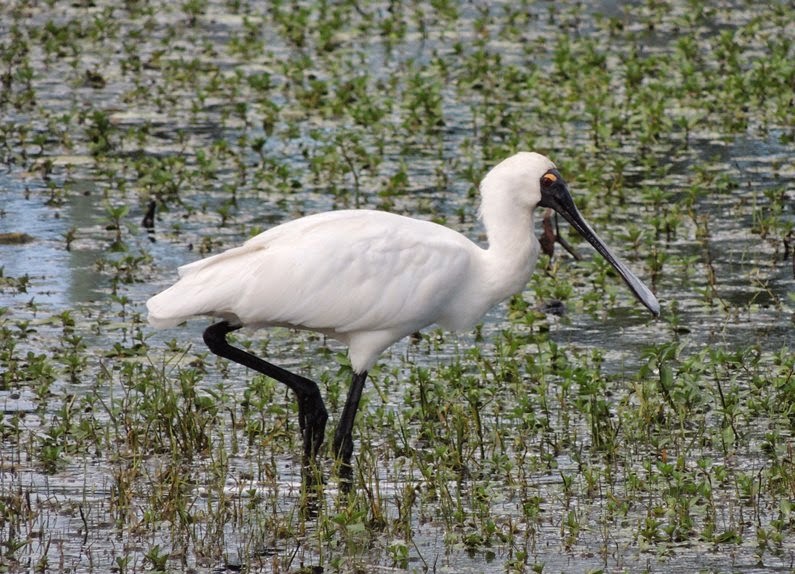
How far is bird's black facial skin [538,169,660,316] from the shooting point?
7.07m

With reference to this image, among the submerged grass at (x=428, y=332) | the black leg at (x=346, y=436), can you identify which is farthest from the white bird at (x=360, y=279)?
the submerged grass at (x=428, y=332)

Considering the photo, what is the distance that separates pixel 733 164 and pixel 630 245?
2.12 m

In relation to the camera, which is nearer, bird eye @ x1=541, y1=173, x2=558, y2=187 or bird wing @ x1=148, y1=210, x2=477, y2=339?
bird wing @ x1=148, y1=210, x2=477, y2=339

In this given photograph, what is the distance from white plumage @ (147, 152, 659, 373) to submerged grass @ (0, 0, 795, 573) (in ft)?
1.62

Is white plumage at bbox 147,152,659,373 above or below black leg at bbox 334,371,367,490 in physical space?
above

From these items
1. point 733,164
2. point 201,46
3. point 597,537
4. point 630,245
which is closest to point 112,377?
point 597,537

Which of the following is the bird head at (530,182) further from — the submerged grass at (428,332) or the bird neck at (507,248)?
the submerged grass at (428,332)

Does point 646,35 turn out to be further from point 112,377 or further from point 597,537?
point 597,537

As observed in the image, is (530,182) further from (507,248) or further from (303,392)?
(303,392)

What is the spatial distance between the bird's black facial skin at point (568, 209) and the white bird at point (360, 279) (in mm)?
55

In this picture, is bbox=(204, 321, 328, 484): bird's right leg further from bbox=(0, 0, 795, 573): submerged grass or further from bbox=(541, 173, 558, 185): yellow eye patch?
bbox=(541, 173, 558, 185): yellow eye patch

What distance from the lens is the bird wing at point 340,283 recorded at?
22.2 ft

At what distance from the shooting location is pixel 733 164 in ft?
39.0

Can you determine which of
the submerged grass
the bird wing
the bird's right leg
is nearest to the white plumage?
the bird wing
